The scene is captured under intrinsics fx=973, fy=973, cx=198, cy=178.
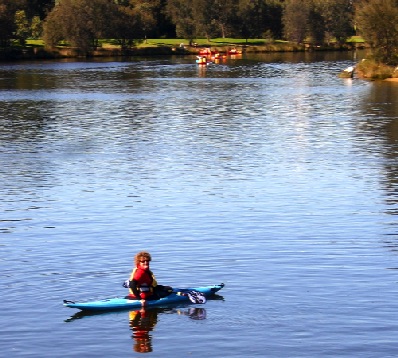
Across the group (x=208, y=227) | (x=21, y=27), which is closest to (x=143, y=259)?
(x=208, y=227)

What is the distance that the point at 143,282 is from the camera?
23.2 metres

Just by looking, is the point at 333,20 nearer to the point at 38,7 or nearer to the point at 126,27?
the point at 126,27

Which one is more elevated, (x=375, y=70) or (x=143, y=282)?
(x=375, y=70)

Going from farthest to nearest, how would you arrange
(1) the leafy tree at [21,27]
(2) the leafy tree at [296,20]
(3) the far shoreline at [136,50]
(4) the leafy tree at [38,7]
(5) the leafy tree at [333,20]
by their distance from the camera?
(4) the leafy tree at [38,7]
(5) the leafy tree at [333,20]
(2) the leafy tree at [296,20]
(1) the leafy tree at [21,27]
(3) the far shoreline at [136,50]

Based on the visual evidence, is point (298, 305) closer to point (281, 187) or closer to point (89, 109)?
point (281, 187)

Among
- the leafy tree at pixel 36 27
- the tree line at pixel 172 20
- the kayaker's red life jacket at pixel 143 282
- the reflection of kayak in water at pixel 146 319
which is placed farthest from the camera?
the leafy tree at pixel 36 27

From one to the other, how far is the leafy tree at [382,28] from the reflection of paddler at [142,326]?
3075 inches

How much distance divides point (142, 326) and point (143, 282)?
114cm

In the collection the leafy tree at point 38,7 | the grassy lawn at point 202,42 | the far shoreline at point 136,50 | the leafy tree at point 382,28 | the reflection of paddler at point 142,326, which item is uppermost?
the leafy tree at point 38,7

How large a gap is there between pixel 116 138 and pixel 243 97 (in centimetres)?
2911

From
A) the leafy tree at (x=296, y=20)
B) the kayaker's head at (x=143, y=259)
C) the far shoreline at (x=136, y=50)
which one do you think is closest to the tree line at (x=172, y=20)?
the leafy tree at (x=296, y=20)

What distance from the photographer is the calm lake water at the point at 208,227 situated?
21.8m

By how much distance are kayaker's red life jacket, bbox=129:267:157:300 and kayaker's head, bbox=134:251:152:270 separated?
12cm

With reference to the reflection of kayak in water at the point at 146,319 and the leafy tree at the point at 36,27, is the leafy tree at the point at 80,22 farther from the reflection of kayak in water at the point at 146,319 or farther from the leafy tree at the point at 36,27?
the reflection of kayak in water at the point at 146,319
